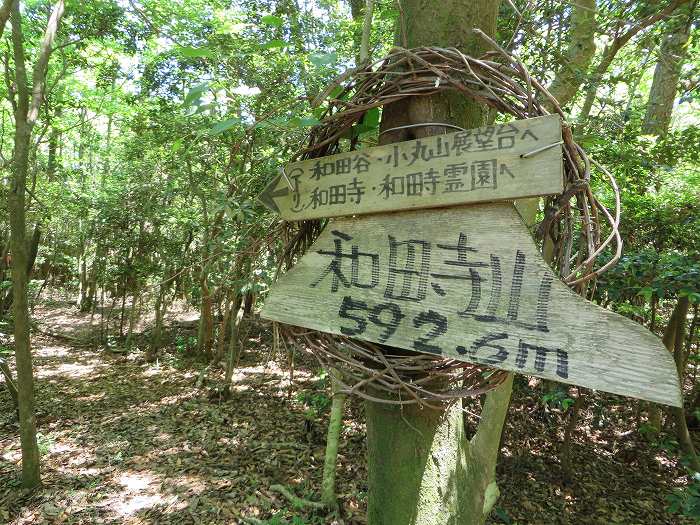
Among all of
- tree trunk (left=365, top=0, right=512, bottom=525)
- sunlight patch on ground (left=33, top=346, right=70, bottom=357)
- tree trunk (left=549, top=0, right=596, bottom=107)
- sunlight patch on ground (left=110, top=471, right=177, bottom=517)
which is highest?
tree trunk (left=549, top=0, right=596, bottom=107)

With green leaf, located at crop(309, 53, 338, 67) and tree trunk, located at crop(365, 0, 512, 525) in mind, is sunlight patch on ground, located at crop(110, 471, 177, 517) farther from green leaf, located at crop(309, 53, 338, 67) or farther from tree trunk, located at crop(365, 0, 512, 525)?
green leaf, located at crop(309, 53, 338, 67)

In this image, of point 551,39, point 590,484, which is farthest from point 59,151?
point 590,484

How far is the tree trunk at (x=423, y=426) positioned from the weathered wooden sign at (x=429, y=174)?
0.12 m

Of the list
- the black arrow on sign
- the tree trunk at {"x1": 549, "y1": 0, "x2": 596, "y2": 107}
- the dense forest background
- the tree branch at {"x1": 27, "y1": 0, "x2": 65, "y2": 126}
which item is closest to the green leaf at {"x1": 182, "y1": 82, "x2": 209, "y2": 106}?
the dense forest background

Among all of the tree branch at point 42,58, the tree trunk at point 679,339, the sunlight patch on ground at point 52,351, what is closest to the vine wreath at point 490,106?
the tree trunk at point 679,339

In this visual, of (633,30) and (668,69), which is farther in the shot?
(668,69)

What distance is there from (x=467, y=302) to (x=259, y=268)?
3.51 m

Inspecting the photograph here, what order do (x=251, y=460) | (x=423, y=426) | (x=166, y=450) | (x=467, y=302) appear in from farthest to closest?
(x=166, y=450), (x=251, y=460), (x=423, y=426), (x=467, y=302)

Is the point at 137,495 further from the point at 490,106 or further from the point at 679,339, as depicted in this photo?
the point at 679,339

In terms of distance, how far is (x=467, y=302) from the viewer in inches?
37.9

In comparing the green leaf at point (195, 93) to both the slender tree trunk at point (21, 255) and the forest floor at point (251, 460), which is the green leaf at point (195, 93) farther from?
the slender tree trunk at point (21, 255)

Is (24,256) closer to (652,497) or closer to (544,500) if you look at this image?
(544,500)

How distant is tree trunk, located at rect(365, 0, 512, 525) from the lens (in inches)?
45.4

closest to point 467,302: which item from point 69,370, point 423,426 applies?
point 423,426
